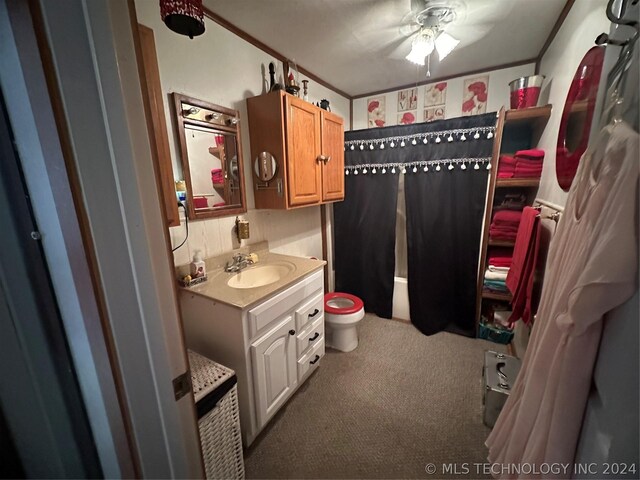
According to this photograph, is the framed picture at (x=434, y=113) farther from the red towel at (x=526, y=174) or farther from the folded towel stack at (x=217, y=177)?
the folded towel stack at (x=217, y=177)

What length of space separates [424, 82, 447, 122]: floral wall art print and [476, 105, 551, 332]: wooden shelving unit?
54 centimetres

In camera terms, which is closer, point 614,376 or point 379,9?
point 614,376

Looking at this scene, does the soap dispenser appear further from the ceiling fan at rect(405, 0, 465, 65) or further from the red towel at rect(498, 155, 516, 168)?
the red towel at rect(498, 155, 516, 168)

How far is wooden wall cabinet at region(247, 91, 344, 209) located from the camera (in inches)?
59.2

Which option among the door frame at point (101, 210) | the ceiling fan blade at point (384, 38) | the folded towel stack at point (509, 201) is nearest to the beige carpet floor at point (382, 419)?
the door frame at point (101, 210)

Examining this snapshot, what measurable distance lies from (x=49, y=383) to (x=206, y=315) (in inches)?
29.6

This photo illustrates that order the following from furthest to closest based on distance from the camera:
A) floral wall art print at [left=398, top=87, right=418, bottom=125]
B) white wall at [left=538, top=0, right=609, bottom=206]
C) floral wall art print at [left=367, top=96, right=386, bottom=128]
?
floral wall art print at [left=367, top=96, right=386, bottom=128] < floral wall art print at [left=398, top=87, right=418, bottom=125] < white wall at [left=538, top=0, right=609, bottom=206]

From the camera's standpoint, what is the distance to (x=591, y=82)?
3.20ft

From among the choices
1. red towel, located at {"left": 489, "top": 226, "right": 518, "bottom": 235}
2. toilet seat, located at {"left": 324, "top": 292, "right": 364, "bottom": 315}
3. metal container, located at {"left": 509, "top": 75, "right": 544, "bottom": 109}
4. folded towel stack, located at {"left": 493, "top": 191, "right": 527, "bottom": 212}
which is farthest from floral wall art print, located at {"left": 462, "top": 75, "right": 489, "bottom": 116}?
toilet seat, located at {"left": 324, "top": 292, "right": 364, "bottom": 315}

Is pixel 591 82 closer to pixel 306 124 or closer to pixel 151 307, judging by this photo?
pixel 306 124

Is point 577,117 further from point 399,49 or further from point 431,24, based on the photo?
point 399,49

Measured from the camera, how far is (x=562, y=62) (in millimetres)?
1392

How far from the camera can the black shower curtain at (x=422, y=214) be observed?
1924 millimetres

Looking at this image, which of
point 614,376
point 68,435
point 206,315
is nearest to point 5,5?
point 68,435
